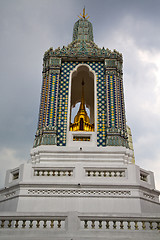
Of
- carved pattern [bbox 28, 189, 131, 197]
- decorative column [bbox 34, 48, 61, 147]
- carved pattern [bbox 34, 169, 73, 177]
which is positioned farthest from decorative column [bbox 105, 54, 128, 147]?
carved pattern [bbox 28, 189, 131, 197]

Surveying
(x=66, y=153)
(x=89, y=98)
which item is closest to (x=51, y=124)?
(x=66, y=153)

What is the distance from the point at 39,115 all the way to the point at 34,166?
12.2 feet

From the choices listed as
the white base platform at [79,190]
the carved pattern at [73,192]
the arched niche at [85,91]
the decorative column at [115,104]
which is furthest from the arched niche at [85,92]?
the carved pattern at [73,192]

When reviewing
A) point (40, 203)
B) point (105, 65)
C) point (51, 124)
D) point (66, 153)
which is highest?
point (105, 65)

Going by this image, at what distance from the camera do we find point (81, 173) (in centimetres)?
914

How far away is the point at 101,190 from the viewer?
891 cm

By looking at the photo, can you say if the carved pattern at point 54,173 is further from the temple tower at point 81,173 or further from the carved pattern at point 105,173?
the carved pattern at point 105,173

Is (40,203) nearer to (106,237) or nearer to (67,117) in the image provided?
(106,237)

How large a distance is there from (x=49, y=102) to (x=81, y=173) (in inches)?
173

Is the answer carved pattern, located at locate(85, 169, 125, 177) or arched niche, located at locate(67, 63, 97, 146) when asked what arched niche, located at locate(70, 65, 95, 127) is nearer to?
arched niche, located at locate(67, 63, 97, 146)

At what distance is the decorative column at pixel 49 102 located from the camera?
11.6m

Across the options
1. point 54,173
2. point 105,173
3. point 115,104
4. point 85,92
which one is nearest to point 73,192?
point 54,173

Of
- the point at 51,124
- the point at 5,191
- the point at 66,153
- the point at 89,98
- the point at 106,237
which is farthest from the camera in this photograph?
the point at 89,98

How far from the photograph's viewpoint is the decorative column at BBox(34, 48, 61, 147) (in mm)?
11578
